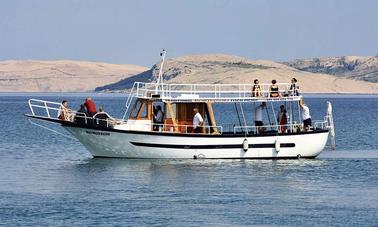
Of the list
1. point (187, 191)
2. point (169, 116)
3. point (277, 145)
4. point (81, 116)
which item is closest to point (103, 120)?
point (81, 116)

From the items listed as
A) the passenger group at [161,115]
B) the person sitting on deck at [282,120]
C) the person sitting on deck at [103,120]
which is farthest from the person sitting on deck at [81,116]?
the person sitting on deck at [282,120]

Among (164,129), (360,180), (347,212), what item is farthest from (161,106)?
(347,212)

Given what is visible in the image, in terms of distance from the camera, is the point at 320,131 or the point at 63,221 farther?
the point at 320,131

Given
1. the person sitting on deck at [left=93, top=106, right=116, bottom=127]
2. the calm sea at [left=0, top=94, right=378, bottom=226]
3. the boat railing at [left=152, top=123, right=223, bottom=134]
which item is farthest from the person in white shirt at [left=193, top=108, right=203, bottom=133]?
the person sitting on deck at [left=93, top=106, right=116, bottom=127]

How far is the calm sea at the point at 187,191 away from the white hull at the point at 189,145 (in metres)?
0.43

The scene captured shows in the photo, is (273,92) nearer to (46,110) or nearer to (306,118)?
(306,118)

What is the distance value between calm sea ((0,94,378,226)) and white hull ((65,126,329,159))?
0.43m

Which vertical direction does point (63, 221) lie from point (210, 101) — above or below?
below

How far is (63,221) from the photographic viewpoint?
30.9 m

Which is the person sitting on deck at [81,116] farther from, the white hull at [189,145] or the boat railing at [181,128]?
the boat railing at [181,128]

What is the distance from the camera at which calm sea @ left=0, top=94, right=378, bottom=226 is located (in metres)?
31.5

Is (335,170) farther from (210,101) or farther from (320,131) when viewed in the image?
(210,101)

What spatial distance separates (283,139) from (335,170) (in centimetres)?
283

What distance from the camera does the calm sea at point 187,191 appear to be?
3153 centimetres
